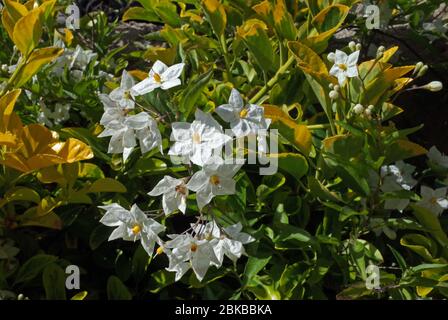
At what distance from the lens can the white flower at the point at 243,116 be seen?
48.9 inches

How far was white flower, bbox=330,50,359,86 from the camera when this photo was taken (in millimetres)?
1355

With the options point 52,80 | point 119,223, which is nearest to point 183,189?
point 119,223

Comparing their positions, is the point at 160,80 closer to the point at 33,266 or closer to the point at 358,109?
the point at 358,109

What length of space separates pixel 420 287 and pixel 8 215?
0.82m

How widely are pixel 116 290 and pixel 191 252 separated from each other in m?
0.28

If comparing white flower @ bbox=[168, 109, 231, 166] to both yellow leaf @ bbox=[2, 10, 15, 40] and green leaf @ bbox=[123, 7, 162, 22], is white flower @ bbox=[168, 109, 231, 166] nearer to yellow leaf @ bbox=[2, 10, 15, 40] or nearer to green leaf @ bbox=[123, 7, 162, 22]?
yellow leaf @ bbox=[2, 10, 15, 40]

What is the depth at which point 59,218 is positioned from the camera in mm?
1463

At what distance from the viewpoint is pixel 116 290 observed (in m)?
1.45

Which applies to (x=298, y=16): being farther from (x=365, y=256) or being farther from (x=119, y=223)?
(x=119, y=223)

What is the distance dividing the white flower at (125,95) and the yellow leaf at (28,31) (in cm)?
20

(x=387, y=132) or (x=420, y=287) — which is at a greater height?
(x=387, y=132)

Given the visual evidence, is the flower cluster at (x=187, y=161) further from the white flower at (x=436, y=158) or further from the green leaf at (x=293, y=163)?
the white flower at (x=436, y=158)

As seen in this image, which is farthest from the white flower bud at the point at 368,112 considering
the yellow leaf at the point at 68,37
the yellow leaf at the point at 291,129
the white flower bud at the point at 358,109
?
the yellow leaf at the point at 68,37

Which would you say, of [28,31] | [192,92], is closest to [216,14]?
[192,92]
